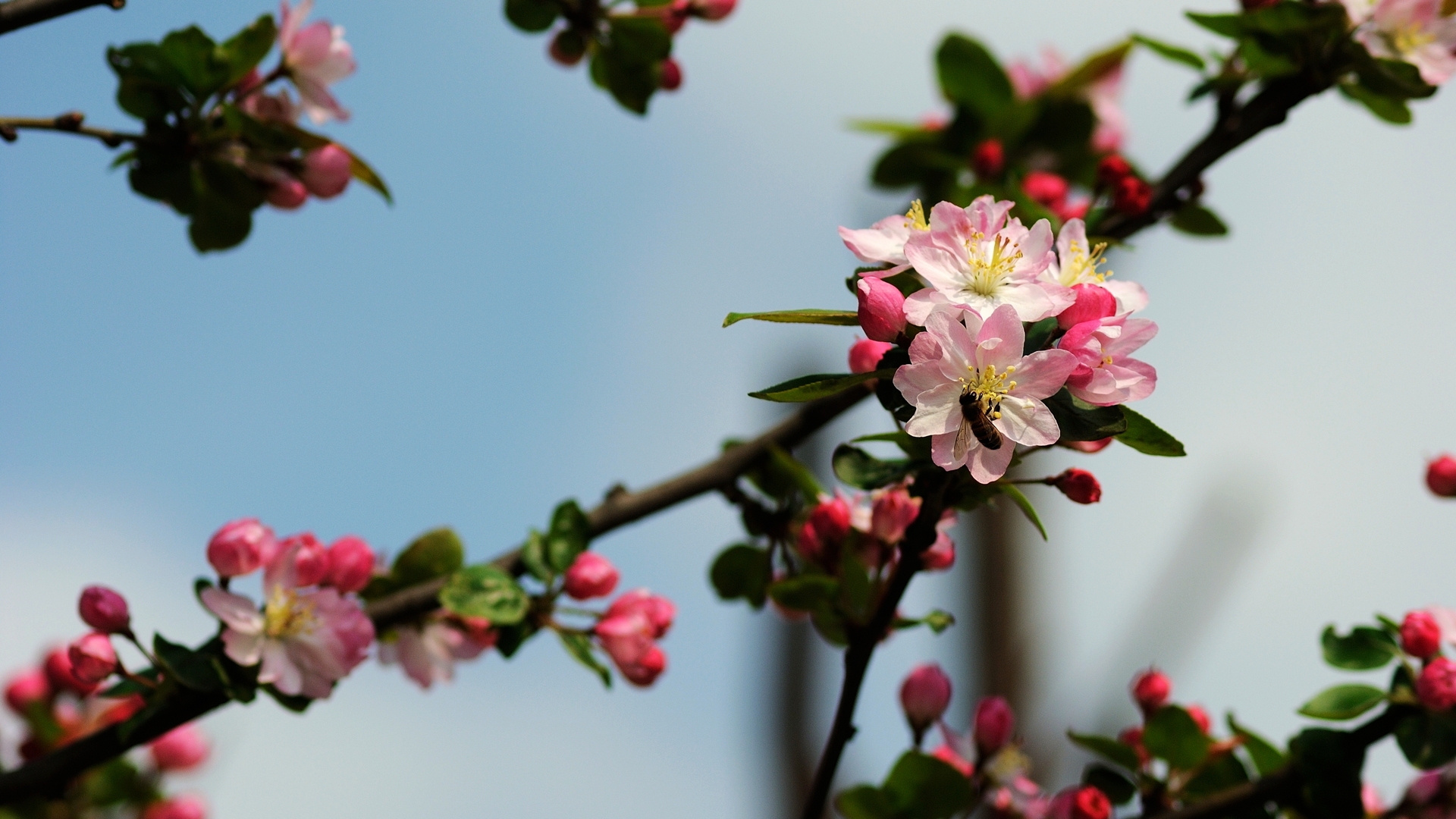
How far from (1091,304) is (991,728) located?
77 cm

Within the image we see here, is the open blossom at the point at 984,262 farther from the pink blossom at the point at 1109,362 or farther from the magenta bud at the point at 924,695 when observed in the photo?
the magenta bud at the point at 924,695

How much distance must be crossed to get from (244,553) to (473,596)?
10.4 inches

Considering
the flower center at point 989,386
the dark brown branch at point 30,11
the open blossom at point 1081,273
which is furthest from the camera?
the dark brown branch at point 30,11

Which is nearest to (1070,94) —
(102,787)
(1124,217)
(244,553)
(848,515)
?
(1124,217)

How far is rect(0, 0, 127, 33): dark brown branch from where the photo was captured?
1153 mm

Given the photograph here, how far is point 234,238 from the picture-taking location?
154 cm

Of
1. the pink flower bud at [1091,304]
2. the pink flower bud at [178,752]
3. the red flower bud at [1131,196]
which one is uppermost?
the red flower bud at [1131,196]

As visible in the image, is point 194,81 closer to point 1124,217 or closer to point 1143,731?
point 1124,217

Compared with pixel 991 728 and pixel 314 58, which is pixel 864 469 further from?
pixel 314 58

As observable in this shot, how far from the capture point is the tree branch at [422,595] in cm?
123

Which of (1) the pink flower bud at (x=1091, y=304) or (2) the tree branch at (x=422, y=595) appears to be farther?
(2) the tree branch at (x=422, y=595)

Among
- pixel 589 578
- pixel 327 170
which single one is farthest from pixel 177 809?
pixel 327 170

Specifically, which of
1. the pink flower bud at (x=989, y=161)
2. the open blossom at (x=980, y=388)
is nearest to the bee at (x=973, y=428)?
the open blossom at (x=980, y=388)

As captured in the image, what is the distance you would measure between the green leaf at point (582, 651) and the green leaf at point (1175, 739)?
0.66 m
